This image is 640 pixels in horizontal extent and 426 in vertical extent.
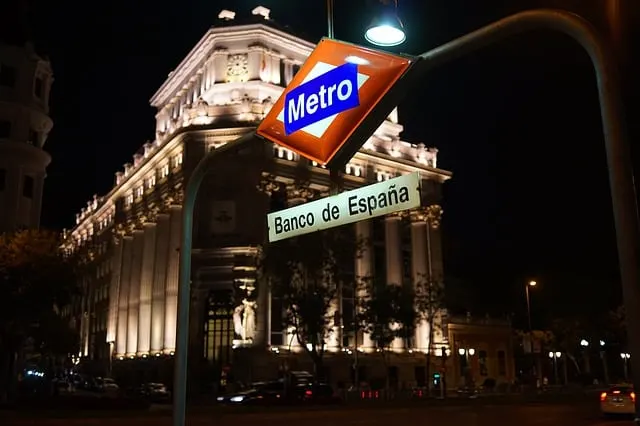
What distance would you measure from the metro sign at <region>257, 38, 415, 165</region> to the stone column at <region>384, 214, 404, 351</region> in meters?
61.0

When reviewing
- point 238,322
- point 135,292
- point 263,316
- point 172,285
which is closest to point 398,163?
point 263,316

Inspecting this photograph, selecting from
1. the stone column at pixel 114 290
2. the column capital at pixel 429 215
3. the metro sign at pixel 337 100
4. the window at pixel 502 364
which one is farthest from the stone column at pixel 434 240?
the metro sign at pixel 337 100

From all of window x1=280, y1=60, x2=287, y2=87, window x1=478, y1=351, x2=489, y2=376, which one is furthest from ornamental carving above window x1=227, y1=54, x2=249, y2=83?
window x1=478, y1=351, x2=489, y2=376

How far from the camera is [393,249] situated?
69438mm

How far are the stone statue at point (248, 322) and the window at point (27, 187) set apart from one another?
755 inches

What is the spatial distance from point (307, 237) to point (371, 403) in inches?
471

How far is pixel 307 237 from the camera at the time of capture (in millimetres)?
45875

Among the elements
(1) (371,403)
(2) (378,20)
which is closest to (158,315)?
(1) (371,403)

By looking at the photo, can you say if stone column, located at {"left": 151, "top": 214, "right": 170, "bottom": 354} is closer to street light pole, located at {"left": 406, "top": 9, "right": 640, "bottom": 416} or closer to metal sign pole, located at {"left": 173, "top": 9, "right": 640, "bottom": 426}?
metal sign pole, located at {"left": 173, "top": 9, "right": 640, "bottom": 426}

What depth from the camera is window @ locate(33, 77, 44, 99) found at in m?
53.8

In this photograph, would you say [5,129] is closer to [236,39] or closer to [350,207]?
[236,39]

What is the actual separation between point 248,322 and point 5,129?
80.3 ft

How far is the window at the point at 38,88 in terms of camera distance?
53781 millimetres

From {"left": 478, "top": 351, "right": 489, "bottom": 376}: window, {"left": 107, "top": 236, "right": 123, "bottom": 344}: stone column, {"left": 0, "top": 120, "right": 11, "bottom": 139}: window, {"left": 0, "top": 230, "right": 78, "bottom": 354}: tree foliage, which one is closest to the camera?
{"left": 0, "top": 230, "right": 78, "bottom": 354}: tree foliage
